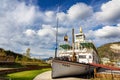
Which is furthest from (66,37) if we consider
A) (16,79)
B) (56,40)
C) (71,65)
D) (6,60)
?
(6,60)

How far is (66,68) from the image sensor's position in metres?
24.6

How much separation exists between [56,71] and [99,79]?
6030 mm

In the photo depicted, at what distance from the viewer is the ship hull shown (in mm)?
23533

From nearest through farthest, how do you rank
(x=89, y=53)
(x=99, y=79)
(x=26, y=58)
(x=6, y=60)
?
(x=99, y=79) → (x=89, y=53) → (x=6, y=60) → (x=26, y=58)

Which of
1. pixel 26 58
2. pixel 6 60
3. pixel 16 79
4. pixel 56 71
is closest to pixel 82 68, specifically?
pixel 56 71

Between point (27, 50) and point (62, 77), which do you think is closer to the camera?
point (62, 77)

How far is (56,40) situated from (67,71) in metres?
4.93

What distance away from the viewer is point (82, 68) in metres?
26.3

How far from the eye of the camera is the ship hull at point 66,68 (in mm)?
23533

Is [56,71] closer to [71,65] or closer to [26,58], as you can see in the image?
[71,65]

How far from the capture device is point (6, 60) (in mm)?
36094

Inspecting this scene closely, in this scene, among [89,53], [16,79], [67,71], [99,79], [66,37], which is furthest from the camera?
[89,53]

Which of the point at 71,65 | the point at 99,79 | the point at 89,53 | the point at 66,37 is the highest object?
the point at 66,37

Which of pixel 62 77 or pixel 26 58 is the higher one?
pixel 26 58
